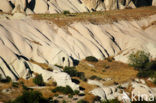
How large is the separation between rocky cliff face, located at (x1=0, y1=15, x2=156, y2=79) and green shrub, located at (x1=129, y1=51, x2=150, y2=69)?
299 centimetres

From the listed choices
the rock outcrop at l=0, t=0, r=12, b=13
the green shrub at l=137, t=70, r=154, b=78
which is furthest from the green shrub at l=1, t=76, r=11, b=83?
the rock outcrop at l=0, t=0, r=12, b=13

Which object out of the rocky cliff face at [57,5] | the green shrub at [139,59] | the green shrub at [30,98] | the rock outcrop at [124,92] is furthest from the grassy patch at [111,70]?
the rocky cliff face at [57,5]

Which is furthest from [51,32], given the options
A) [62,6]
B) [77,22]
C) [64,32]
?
[62,6]

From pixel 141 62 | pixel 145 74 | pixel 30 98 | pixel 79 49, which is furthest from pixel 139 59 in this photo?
pixel 30 98

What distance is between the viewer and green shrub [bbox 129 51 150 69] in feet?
192

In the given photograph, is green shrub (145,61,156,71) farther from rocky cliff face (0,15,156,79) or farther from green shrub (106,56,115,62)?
green shrub (106,56,115,62)

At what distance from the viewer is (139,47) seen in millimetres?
67438

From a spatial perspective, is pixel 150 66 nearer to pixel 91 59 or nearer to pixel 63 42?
pixel 91 59

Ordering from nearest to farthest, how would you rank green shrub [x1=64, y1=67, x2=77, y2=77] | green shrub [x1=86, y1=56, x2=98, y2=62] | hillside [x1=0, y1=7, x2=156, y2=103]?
hillside [x1=0, y1=7, x2=156, y2=103] → green shrub [x1=64, y1=67, x2=77, y2=77] → green shrub [x1=86, y1=56, x2=98, y2=62]

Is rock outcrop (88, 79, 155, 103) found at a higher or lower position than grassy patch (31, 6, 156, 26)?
lower

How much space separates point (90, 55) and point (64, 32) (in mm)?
10785

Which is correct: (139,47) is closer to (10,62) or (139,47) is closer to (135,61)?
(135,61)

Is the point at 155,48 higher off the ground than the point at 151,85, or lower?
higher

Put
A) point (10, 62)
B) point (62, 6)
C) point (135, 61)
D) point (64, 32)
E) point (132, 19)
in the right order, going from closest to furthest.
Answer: point (10, 62) < point (135, 61) < point (64, 32) < point (132, 19) < point (62, 6)
